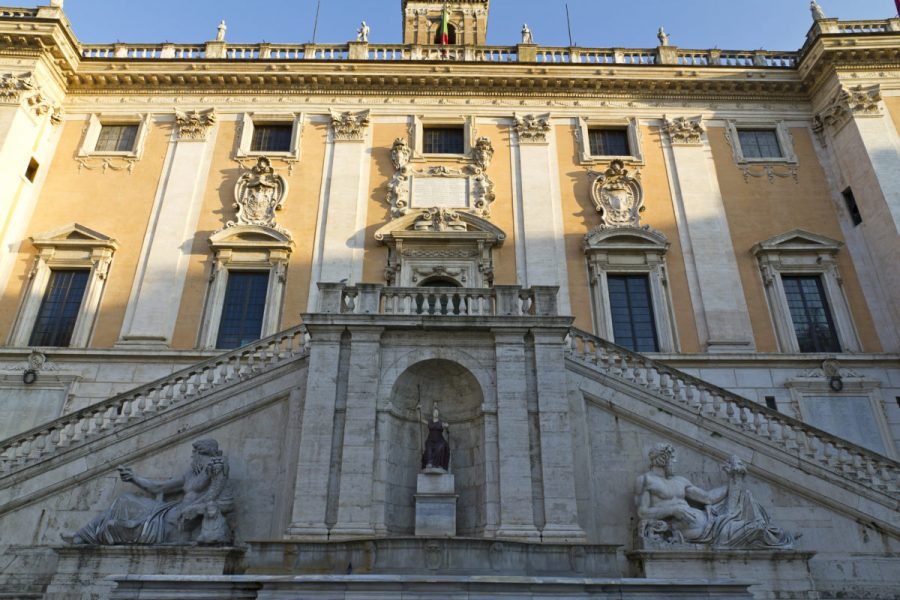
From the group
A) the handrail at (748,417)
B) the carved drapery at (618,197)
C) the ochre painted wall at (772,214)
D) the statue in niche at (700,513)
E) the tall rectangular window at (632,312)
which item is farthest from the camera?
the carved drapery at (618,197)

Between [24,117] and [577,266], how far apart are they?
16684 mm

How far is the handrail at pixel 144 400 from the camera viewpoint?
11867 mm

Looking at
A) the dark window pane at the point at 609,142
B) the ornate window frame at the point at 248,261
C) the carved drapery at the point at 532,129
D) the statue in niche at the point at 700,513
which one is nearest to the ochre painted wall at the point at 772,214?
the dark window pane at the point at 609,142

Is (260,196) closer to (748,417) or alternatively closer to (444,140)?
(444,140)

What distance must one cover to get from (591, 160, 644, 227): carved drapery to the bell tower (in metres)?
14.9

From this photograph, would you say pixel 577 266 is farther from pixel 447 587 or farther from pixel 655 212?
pixel 447 587

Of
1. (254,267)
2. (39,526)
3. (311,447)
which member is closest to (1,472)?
(39,526)

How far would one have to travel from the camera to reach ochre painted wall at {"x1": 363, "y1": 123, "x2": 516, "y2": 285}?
1847cm

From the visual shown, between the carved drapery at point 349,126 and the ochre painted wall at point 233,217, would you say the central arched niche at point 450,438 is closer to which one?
the ochre painted wall at point 233,217

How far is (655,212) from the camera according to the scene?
1945cm

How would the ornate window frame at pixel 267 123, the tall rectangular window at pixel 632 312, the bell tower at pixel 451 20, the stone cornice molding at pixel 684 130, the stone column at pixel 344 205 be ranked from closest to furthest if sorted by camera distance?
the tall rectangular window at pixel 632 312
the stone column at pixel 344 205
the ornate window frame at pixel 267 123
the stone cornice molding at pixel 684 130
the bell tower at pixel 451 20

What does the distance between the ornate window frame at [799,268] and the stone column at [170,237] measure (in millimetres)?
16220

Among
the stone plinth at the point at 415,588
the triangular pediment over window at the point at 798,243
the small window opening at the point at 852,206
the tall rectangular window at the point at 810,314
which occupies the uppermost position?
the small window opening at the point at 852,206

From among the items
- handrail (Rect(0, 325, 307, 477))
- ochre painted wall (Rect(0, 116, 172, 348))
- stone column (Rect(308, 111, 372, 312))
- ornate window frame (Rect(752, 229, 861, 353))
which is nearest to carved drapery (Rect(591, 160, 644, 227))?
ornate window frame (Rect(752, 229, 861, 353))
